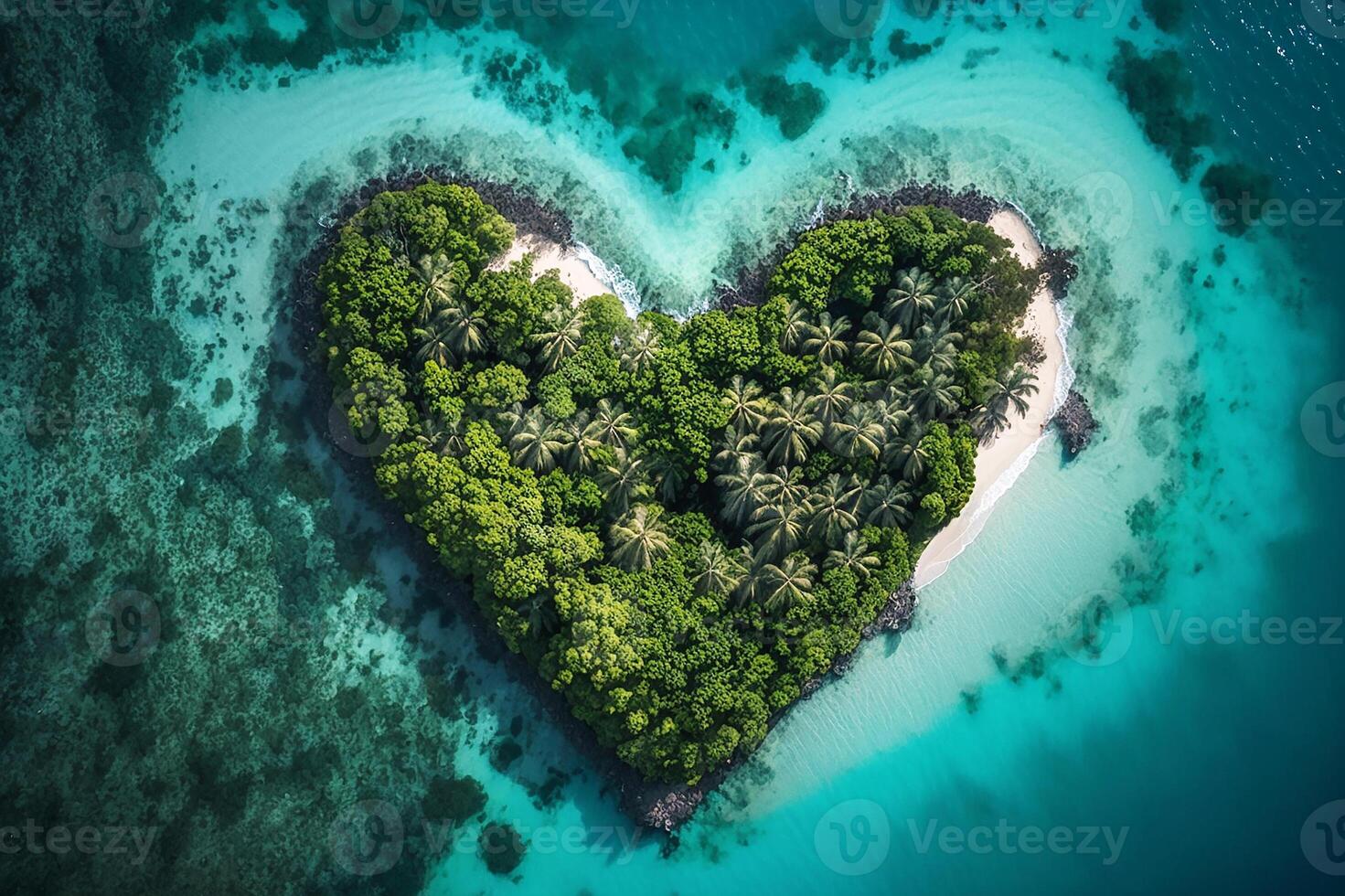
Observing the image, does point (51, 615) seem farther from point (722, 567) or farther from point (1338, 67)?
point (1338, 67)

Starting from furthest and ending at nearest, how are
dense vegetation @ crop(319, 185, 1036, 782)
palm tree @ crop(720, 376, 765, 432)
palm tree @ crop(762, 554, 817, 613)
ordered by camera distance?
palm tree @ crop(720, 376, 765, 432)
dense vegetation @ crop(319, 185, 1036, 782)
palm tree @ crop(762, 554, 817, 613)

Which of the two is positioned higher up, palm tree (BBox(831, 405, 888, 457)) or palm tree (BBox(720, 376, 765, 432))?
palm tree (BBox(720, 376, 765, 432))

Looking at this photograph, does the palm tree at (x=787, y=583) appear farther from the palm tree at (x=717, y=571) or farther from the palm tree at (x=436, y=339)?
the palm tree at (x=436, y=339)

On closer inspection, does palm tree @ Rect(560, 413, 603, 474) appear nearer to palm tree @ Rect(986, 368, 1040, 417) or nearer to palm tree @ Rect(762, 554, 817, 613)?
palm tree @ Rect(762, 554, 817, 613)

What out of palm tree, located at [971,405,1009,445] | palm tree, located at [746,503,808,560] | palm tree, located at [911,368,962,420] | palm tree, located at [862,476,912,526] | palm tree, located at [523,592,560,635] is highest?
palm tree, located at [911,368,962,420]

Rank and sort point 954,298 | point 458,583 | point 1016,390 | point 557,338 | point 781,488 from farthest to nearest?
point 458,583 → point 1016,390 → point 954,298 → point 557,338 → point 781,488

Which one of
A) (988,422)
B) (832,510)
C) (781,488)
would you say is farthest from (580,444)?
(988,422)

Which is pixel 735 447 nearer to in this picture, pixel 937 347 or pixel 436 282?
pixel 937 347

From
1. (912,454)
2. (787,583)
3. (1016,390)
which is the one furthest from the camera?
(1016,390)

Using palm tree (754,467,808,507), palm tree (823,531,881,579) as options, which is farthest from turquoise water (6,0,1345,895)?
palm tree (754,467,808,507)
